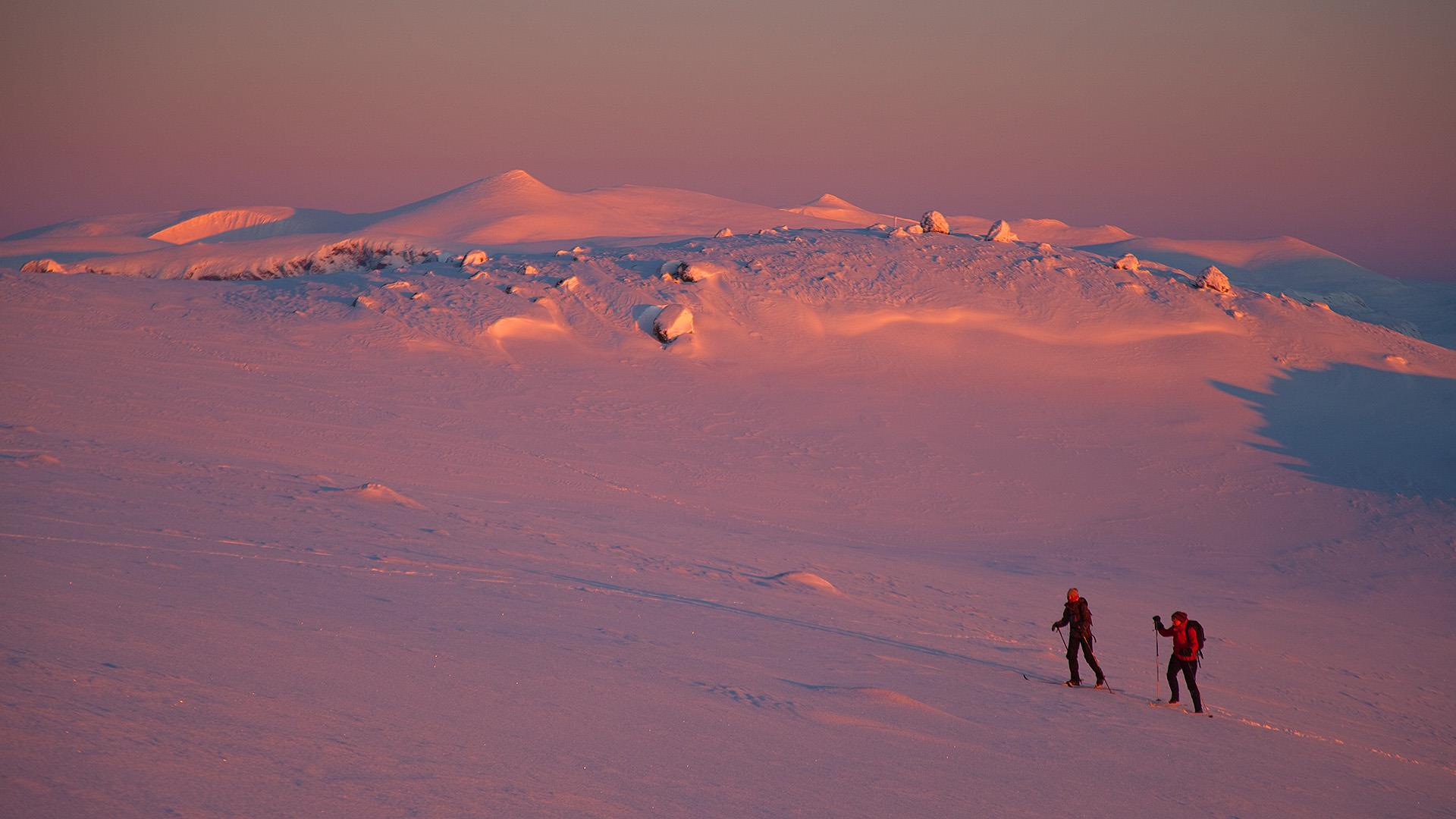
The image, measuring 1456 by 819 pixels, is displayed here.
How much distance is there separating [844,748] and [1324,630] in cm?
1131

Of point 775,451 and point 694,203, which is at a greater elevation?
point 694,203

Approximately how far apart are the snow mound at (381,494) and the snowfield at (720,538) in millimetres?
104

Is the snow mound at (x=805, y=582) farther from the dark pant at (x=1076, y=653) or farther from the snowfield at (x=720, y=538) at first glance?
the dark pant at (x=1076, y=653)

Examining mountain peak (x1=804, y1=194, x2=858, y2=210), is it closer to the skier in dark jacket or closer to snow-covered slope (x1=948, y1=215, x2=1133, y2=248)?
snow-covered slope (x1=948, y1=215, x2=1133, y2=248)

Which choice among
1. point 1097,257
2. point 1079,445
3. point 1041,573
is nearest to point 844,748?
point 1041,573

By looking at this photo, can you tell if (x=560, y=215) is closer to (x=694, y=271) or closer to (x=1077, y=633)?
(x=694, y=271)

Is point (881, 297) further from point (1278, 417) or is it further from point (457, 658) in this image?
point (457, 658)

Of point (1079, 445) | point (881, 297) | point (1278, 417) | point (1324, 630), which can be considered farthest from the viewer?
point (881, 297)

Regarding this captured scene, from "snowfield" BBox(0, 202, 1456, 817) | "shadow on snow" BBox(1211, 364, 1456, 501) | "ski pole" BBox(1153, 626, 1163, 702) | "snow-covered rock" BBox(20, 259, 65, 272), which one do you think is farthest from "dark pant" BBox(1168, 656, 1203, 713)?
"snow-covered rock" BBox(20, 259, 65, 272)

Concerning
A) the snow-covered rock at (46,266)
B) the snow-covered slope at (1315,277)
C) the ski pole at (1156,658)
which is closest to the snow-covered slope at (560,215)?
the snow-covered rock at (46,266)

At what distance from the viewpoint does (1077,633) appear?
1090 cm

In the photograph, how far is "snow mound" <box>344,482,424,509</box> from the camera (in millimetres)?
16234

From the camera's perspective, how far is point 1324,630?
51.6 ft

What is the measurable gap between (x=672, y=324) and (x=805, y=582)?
1622 cm
